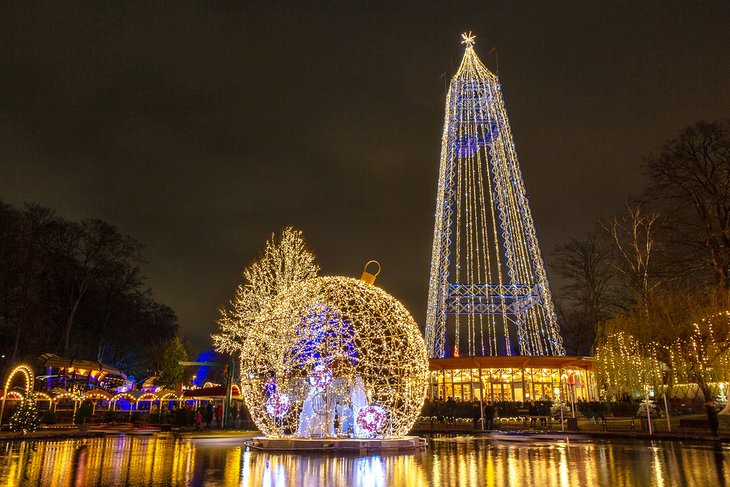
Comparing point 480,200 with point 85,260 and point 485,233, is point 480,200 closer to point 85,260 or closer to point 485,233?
point 485,233

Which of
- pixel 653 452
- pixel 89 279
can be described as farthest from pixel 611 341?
pixel 89 279

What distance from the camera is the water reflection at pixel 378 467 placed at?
1011cm

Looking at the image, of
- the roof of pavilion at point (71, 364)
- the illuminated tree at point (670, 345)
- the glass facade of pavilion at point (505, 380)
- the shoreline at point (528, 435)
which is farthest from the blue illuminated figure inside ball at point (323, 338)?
the glass facade of pavilion at point (505, 380)

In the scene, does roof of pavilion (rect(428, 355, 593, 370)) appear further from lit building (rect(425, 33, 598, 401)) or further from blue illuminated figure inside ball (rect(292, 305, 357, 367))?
blue illuminated figure inside ball (rect(292, 305, 357, 367))

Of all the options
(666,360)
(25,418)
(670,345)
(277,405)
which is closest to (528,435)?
(666,360)

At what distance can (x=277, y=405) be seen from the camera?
15.6m

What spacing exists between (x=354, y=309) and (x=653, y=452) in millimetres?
9479

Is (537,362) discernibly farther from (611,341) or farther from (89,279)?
(89,279)

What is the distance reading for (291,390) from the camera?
15.1m

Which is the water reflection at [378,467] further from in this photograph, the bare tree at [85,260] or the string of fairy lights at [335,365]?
the bare tree at [85,260]

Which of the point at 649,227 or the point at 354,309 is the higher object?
the point at 649,227

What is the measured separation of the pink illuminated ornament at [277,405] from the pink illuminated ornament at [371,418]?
2051 mm

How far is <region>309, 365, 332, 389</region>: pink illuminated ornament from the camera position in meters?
14.7

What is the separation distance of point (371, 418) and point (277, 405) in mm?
2646
